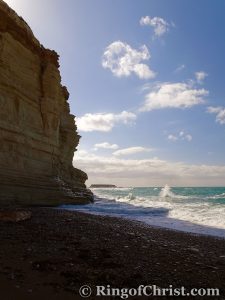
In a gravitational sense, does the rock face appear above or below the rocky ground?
above

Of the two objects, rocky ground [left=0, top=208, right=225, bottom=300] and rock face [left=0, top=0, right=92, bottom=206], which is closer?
rocky ground [left=0, top=208, right=225, bottom=300]

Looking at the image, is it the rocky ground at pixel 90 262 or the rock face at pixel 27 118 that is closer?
the rocky ground at pixel 90 262

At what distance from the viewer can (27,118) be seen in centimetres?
2005

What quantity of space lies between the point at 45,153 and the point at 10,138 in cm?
379

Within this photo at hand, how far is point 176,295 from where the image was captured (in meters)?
5.52

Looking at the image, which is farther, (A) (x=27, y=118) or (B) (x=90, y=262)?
(A) (x=27, y=118)

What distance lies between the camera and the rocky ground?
18.1 ft

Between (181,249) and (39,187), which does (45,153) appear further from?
(181,249)

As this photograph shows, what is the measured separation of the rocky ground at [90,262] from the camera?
5.51 meters

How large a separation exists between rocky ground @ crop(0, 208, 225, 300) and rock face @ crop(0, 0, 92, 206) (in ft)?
25.6

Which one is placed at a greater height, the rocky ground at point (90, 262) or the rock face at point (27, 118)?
the rock face at point (27, 118)

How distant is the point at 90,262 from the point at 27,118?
14.5m

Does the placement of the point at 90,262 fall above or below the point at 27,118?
below

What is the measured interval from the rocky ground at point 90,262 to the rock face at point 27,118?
7.81m
